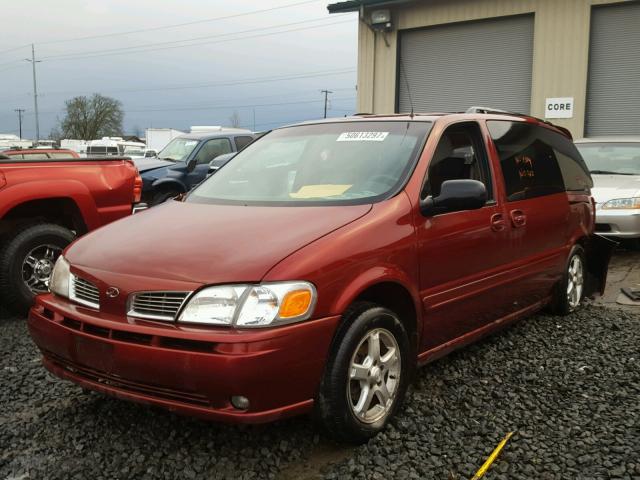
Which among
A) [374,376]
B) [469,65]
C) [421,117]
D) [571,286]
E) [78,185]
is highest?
[469,65]

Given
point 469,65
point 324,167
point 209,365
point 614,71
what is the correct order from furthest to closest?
point 469,65, point 614,71, point 324,167, point 209,365

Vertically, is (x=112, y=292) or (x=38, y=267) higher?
(x=112, y=292)

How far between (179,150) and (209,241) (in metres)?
9.80

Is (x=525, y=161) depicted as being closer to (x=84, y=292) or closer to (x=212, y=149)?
(x=84, y=292)

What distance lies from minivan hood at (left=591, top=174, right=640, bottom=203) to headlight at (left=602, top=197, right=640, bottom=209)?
5cm

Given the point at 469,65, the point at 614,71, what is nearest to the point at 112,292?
the point at 614,71

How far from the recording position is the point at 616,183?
8.61 m

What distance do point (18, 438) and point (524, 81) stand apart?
14245mm

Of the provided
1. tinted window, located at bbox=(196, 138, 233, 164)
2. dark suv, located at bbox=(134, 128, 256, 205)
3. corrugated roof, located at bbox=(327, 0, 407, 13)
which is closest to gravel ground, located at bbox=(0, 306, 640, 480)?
dark suv, located at bbox=(134, 128, 256, 205)

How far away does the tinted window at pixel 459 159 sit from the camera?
3791 mm

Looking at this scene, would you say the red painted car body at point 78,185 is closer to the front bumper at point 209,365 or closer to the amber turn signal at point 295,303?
the front bumper at point 209,365

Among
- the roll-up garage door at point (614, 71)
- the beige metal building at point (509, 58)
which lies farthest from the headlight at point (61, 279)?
the roll-up garage door at point (614, 71)

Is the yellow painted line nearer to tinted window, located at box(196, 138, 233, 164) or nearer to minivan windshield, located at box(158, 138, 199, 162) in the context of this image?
tinted window, located at box(196, 138, 233, 164)

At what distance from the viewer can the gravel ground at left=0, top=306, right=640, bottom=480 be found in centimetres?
285
